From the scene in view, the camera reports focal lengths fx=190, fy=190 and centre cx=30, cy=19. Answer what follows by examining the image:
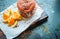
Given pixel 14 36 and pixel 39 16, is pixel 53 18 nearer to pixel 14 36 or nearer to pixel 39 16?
pixel 39 16

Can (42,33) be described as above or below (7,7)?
below

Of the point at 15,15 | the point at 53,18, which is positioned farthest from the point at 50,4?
the point at 15,15

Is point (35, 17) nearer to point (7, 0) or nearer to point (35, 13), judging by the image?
point (35, 13)

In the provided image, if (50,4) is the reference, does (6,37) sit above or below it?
below

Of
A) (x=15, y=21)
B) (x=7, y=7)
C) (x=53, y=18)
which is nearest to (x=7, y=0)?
(x=7, y=7)

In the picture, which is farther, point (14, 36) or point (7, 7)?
point (7, 7)

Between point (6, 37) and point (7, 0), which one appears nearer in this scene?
point (6, 37)
